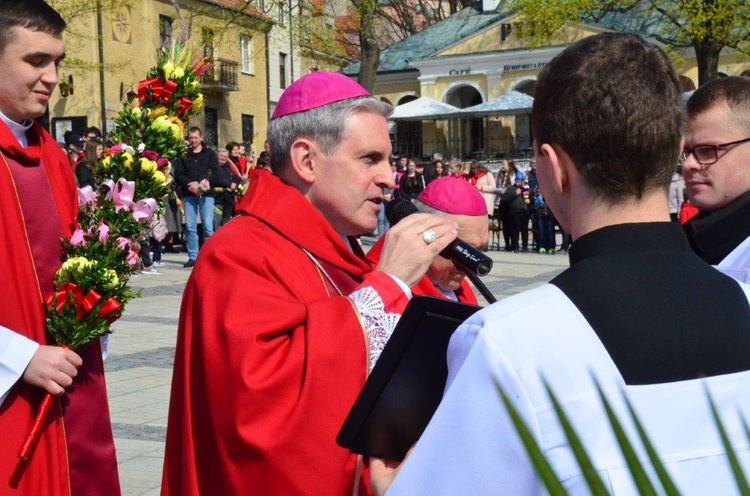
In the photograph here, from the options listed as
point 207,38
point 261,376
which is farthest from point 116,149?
point 207,38

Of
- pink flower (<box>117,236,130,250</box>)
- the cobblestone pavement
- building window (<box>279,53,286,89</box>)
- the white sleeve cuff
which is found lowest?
the cobblestone pavement

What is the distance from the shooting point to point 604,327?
138 cm

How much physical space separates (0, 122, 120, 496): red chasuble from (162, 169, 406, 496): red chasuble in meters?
0.51

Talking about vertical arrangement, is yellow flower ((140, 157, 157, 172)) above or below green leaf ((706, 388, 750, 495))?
above

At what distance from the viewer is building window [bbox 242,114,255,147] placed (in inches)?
1796

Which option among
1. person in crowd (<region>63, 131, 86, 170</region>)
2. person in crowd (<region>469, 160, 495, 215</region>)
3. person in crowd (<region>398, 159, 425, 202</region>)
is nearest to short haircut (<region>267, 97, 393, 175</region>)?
person in crowd (<region>63, 131, 86, 170</region>)

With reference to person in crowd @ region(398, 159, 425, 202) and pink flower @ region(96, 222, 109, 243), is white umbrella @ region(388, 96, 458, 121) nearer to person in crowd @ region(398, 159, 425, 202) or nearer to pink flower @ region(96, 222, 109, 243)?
person in crowd @ region(398, 159, 425, 202)

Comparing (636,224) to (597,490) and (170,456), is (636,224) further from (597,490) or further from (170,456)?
(170,456)

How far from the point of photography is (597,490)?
0.85 meters

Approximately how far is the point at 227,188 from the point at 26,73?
42.1ft

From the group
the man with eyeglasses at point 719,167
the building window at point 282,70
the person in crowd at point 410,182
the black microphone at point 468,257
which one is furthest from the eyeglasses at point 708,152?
the building window at point 282,70

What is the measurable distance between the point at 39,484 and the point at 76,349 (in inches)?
15.8

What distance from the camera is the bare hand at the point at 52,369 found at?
294 cm

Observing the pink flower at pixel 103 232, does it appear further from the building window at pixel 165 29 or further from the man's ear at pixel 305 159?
the building window at pixel 165 29
